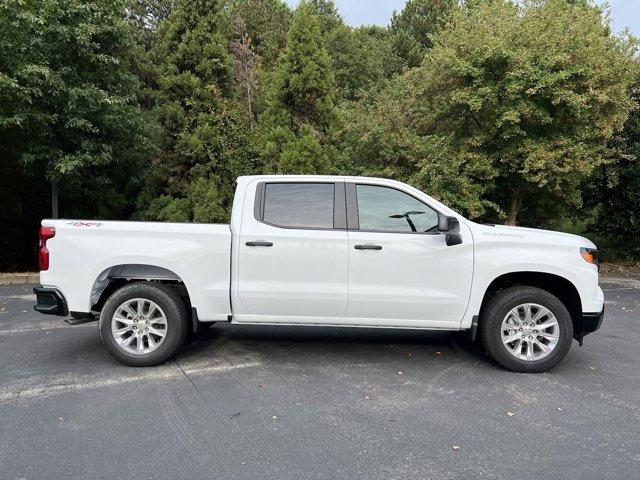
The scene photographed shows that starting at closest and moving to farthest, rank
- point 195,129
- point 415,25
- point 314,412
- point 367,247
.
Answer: point 314,412 < point 367,247 < point 195,129 < point 415,25

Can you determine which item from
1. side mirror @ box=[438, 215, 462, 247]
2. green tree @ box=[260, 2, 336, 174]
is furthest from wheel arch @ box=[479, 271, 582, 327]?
green tree @ box=[260, 2, 336, 174]

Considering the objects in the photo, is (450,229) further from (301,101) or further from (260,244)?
(301,101)

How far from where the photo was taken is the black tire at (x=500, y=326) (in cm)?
497

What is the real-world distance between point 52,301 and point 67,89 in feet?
20.7

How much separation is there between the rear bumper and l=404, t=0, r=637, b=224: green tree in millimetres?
7394

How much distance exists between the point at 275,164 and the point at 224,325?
6372mm

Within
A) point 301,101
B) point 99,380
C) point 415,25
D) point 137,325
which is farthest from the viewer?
point 415,25

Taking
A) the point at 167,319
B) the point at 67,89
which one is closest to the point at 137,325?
the point at 167,319

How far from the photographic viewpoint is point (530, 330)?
16.4 ft

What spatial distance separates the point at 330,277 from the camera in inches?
197

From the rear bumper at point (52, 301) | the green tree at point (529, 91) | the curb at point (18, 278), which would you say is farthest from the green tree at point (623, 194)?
the curb at point (18, 278)

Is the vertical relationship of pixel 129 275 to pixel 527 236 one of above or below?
below

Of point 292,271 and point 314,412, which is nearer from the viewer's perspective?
point 314,412

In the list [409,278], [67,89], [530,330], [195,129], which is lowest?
[530,330]
